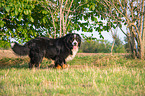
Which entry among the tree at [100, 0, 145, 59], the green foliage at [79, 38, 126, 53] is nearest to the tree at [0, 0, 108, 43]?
the tree at [100, 0, 145, 59]

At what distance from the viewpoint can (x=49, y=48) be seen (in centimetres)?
623

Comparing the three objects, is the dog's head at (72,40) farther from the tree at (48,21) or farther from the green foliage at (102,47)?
the green foliage at (102,47)

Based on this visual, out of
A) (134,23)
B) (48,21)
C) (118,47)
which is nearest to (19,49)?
(48,21)

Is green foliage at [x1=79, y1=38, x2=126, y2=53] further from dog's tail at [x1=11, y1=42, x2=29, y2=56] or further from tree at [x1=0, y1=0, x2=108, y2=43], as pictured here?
dog's tail at [x1=11, y1=42, x2=29, y2=56]

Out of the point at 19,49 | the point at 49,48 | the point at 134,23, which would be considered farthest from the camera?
the point at 134,23

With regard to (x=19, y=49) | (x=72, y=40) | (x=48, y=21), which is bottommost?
(x=19, y=49)

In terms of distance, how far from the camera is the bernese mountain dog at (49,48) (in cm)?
602

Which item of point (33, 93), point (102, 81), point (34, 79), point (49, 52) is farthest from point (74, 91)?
point (49, 52)

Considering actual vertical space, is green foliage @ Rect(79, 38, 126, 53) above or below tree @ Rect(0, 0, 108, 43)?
below

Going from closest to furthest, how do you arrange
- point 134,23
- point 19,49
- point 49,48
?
point 19,49
point 49,48
point 134,23

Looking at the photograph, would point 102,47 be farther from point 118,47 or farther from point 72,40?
point 72,40

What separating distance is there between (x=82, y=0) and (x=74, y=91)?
692cm

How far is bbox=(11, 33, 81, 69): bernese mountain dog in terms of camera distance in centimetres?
602

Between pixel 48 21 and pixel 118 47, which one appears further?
pixel 118 47
